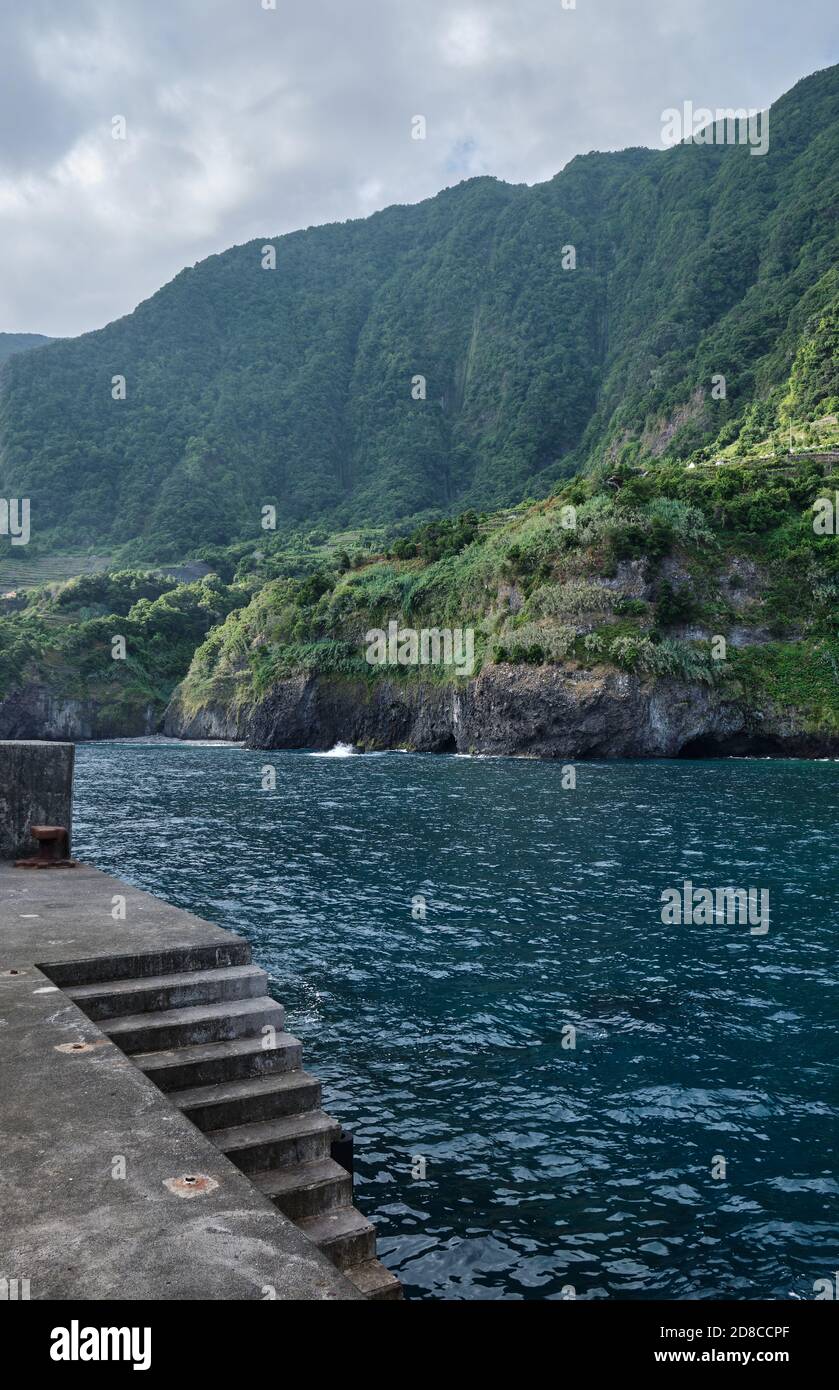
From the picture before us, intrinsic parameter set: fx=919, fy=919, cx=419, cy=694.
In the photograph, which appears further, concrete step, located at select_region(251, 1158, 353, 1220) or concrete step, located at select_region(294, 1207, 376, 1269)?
concrete step, located at select_region(251, 1158, 353, 1220)

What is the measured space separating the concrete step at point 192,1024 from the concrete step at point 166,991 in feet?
0.25

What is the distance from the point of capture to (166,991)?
8258 millimetres

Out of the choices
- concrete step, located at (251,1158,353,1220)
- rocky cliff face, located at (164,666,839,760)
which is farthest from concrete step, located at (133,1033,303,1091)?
rocky cliff face, located at (164,666,839,760)

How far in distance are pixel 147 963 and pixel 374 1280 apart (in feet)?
11.9

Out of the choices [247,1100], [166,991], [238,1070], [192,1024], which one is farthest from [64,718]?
[247,1100]

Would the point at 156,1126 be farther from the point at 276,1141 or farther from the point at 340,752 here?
the point at 340,752

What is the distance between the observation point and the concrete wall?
46.4ft

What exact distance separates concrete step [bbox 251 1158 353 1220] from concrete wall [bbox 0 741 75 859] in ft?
29.6

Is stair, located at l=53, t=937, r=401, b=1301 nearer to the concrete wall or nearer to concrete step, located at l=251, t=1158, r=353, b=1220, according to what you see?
concrete step, located at l=251, t=1158, r=353, b=1220

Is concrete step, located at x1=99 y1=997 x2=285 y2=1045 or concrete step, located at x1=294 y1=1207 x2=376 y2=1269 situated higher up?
concrete step, located at x1=99 y1=997 x2=285 y2=1045

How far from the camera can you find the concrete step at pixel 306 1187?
647cm

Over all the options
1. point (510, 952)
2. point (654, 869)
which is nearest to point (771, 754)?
point (654, 869)

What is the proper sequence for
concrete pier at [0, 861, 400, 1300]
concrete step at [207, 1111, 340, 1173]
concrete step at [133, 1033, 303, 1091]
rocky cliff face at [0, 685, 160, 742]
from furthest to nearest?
rocky cliff face at [0, 685, 160, 742] → concrete step at [133, 1033, 303, 1091] → concrete step at [207, 1111, 340, 1173] → concrete pier at [0, 861, 400, 1300]
